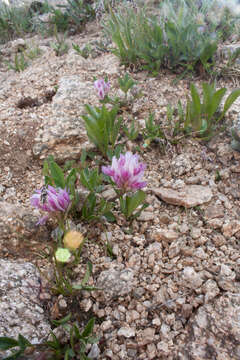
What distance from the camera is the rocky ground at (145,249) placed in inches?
56.1

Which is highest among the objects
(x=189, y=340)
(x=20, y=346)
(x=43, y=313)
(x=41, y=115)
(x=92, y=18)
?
(x=92, y=18)

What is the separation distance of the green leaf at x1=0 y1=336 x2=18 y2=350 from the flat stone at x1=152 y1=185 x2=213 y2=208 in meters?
1.26

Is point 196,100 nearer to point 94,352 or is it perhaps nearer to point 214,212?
point 214,212

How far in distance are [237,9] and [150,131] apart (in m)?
2.18

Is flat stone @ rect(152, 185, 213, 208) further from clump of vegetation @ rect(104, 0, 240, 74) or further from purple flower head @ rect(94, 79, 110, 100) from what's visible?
clump of vegetation @ rect(104, 0, 240, 74)

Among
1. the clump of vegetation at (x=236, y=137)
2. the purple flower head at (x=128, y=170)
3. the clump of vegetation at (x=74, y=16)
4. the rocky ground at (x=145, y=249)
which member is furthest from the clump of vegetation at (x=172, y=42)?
the clump of vegetation at (x=74, y=16)

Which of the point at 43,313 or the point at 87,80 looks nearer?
the point at 43,313

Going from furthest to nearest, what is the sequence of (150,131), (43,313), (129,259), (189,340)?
1. (150,131)
2. (129,259)
3. (43,313)
4. (189,340)

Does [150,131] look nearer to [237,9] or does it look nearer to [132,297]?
[132,297]

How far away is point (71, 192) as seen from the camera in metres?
1.91

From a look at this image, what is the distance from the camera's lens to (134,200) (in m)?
1.81

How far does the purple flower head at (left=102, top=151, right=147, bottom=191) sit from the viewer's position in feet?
5.36

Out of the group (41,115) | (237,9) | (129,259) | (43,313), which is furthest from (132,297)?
(237,9)

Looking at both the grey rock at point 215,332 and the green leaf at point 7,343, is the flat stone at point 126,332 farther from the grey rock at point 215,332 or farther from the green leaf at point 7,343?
the green leaf at point 7,343
